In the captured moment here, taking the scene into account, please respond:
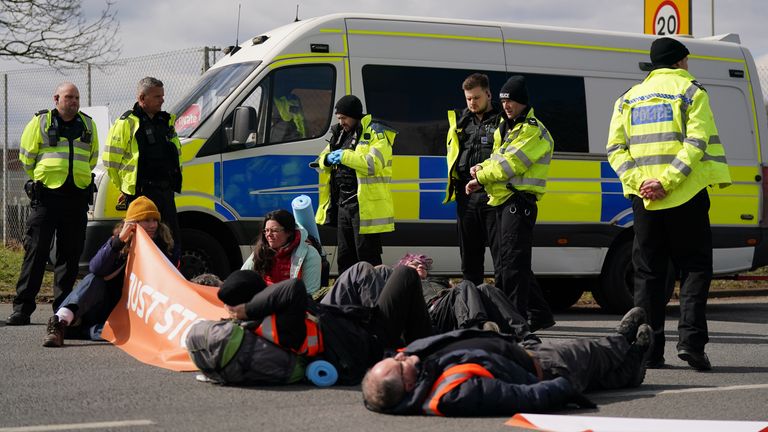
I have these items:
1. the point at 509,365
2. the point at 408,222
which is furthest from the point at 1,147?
the point at 509,365

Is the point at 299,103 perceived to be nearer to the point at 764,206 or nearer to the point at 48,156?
the point at 48,156

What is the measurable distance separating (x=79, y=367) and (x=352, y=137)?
3137mm

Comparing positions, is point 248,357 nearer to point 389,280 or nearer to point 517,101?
point 389,280

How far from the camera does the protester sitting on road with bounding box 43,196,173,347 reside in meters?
8.65

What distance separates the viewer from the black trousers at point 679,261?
24.4ft

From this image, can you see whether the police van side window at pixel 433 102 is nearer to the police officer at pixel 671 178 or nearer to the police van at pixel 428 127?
the police van at pixel 428 127

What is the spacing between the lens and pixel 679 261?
761 centimetres

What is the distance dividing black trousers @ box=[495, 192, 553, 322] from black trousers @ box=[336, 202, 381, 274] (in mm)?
1137

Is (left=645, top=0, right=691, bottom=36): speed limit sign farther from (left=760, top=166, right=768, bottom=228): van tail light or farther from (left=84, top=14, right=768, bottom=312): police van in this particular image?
(left=760, top=166, right=768, bottom=228): van tail light

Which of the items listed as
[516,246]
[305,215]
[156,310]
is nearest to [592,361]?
[516,246]

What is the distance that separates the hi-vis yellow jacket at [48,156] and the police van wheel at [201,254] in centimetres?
113

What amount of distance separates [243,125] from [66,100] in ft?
5.18

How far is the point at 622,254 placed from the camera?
39.4 ft

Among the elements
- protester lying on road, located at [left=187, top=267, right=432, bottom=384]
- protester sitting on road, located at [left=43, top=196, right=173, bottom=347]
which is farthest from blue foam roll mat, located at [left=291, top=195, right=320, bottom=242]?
protester lying on road, located at [left=187, top=267, right=432, bottom=384]
